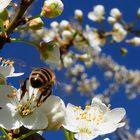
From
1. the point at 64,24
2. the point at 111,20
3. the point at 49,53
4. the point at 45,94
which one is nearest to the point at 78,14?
the point at 64,24

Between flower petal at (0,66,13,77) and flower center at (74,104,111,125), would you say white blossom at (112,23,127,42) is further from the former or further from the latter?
flower petal at (0,66,13,77)

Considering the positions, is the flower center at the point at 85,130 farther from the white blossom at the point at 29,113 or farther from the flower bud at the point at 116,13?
the flower bud at the point at 116,13

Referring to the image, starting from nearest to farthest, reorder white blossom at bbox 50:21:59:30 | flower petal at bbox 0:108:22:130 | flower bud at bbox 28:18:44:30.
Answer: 1. flower petal at bbox 0:108:22:130
2. flower bud at bbox 28:18:44:30
3. white blossom at bbox 50:21:59:30

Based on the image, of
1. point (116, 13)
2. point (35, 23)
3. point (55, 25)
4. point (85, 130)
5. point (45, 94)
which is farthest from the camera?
point (55, 25)

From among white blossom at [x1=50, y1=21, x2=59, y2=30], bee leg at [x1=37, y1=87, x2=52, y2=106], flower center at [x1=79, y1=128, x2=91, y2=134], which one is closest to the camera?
bee leg at [x1=37, y1=87, x2=52, y2=106]

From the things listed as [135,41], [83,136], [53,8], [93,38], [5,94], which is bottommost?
[135,41]

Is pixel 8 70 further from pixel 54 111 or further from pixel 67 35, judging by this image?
pixel 67 35

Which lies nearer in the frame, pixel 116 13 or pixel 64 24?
pixel 64 24

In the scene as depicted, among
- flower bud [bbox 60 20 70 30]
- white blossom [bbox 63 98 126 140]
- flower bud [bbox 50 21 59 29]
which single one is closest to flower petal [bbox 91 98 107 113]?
white blossom [bbox 63 98 126 140]
